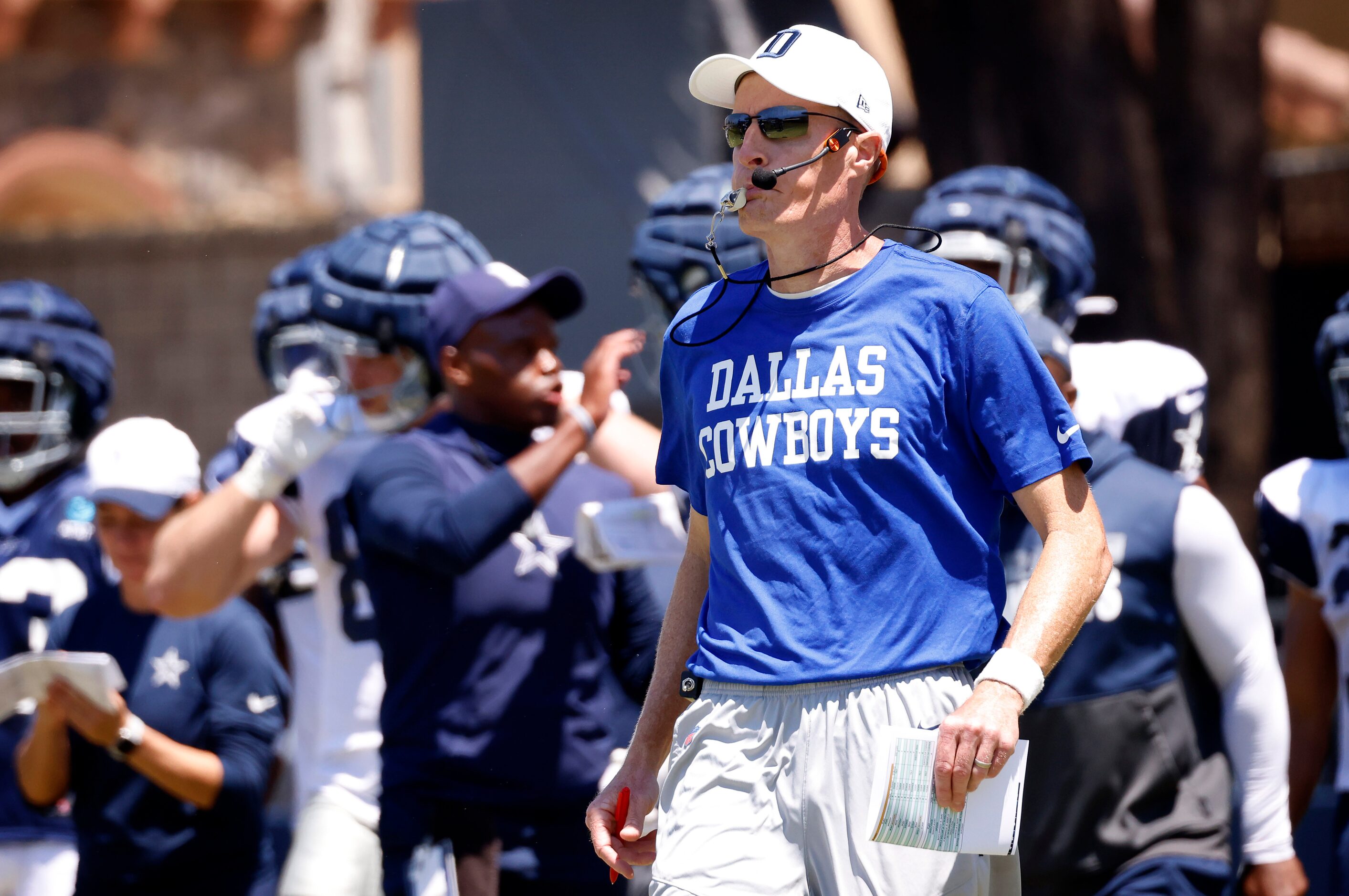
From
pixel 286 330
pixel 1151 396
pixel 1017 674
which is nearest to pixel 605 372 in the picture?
pixel 1151 396

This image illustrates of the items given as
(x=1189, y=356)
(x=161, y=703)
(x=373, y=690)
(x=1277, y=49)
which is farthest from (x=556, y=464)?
(x=1277, y=49)

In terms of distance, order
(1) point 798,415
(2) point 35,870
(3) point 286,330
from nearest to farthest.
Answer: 1. (1) point 798,415
2. (2) point 35,870
3. (3) point 286,330

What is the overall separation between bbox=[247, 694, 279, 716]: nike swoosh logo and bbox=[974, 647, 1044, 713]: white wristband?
311cm

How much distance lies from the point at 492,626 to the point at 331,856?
914 millimetres

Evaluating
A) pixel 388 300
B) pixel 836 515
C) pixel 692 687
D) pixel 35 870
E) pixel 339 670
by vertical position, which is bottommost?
pixel 35 870

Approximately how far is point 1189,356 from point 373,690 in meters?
2.52

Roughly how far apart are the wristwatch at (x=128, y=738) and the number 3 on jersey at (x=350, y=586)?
2.03 feet

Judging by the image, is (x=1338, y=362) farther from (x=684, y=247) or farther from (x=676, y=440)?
(x=676, y=440)

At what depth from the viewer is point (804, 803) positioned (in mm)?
2920

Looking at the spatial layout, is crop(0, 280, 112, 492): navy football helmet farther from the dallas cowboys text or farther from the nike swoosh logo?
the dallas cowboys text

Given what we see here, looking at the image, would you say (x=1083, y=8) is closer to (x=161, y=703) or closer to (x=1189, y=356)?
(x=1189, y=356)

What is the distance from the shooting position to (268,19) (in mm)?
20797

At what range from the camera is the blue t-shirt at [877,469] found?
2.95m

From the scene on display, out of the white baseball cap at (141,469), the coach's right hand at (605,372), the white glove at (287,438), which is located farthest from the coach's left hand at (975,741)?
the white baseball cap at (141,469)
